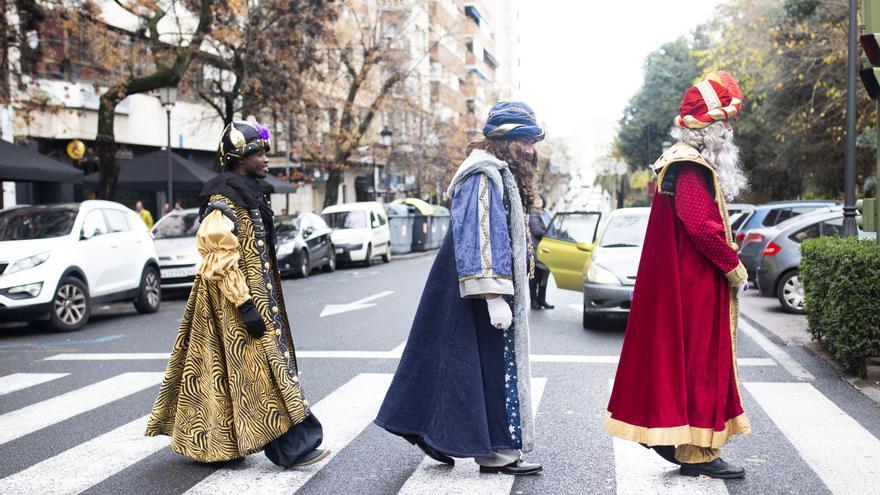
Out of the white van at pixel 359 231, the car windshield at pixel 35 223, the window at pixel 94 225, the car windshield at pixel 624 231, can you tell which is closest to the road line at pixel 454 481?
the car windshield at pixel 624 231

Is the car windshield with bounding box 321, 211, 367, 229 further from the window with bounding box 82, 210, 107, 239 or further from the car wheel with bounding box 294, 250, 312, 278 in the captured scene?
the window with bounding box 82, 210, 107, 239

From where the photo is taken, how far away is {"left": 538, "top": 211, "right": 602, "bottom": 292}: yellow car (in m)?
12.9

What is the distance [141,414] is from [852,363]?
5.57m

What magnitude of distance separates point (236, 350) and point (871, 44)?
18.3 feet

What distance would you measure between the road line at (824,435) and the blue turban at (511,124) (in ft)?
7.57

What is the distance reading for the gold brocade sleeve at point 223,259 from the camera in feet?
15.6

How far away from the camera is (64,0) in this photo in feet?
60.2

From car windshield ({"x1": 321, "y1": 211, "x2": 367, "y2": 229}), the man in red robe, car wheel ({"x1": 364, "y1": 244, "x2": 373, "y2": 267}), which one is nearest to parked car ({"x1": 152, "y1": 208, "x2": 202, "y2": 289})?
car wheel ({"x1": 364, "y1": 244, "x2": 373, "y2": 267})

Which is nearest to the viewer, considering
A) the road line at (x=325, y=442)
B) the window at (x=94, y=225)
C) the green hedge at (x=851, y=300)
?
the road line at (x=325, y=442)

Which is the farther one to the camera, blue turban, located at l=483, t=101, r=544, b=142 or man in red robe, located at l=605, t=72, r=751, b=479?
blue turban, located at l=483, t=101, r=544, b=142

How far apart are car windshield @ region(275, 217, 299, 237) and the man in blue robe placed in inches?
634

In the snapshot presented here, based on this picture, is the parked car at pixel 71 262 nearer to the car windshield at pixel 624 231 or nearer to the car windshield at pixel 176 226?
the car windshield at pixel 176 226

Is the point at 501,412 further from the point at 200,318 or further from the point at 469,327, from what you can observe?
the point at 200,318

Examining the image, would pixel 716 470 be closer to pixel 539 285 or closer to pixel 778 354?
pixel 778 354
